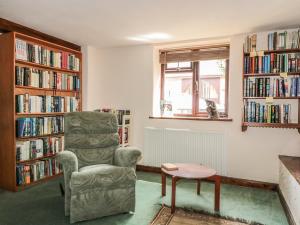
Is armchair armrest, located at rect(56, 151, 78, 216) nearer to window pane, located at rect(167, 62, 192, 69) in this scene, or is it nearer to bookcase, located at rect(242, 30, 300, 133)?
bookcase, located at rect(242, 30, 300, 133)

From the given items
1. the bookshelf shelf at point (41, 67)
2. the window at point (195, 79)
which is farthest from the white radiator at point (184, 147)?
the bookshelf shelf at point (41, 67)

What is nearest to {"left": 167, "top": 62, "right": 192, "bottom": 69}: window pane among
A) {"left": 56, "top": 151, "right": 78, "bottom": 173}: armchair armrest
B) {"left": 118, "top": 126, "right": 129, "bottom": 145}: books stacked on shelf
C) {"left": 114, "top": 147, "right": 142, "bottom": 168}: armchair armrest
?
{"left": 118, "top": 126, "right": 129, "bottom": 145}: books stacked on shelf

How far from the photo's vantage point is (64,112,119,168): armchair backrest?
263 cm

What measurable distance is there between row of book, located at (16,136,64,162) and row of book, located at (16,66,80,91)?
0.75 meters

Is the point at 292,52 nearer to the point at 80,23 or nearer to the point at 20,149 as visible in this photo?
the point at 80,23

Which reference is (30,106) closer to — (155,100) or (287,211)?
(155,100)

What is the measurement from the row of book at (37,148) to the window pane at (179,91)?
1896 millimetres

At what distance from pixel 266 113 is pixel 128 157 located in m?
1.88

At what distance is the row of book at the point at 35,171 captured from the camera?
2.91m

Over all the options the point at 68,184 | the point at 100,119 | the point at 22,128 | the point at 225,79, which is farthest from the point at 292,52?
the point at 22,128

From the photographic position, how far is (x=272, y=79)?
299cm

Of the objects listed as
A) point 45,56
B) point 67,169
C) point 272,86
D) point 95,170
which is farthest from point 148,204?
point 45,56

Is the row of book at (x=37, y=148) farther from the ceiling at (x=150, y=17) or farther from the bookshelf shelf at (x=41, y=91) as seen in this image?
the ceiling at (x=150, y=17)

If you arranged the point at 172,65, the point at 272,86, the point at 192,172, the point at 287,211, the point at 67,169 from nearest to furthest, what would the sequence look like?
the point at 67,169 → the point at 287,211 → the point at 192,172 → the point at 272,86 → the point at 172,65
